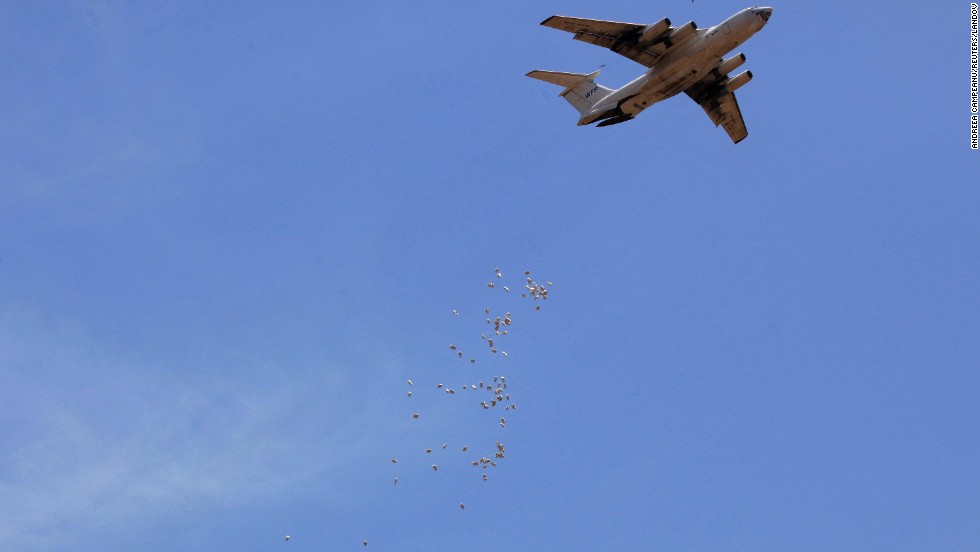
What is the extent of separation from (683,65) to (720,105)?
6.21m

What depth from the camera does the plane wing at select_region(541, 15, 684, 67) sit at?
48594mm

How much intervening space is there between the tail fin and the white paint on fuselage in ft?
4.73

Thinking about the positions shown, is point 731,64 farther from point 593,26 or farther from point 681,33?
point 593,26

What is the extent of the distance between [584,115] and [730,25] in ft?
26.0

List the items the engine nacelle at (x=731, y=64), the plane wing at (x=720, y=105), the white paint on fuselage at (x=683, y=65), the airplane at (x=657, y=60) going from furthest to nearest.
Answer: the plane wing at (x=720, y=105) < the engine nacelle at (x=731, y=64) < the airplane at (x=657, y=60) < the white paint on fuselage at (x=683, y=65)

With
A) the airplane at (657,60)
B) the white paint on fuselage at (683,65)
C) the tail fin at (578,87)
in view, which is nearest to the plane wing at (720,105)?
the airplane at (657,60)

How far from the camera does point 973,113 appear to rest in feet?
173

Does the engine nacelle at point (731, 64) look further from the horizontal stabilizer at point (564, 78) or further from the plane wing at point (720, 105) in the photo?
the horizontal stabilizer at point (564, 78)

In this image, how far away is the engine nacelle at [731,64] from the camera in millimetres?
51750

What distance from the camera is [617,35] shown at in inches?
1951

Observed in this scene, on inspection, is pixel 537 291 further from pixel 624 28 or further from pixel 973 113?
pixel 973 113

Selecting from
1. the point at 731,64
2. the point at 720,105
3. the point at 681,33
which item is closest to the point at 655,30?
the point at 681,33

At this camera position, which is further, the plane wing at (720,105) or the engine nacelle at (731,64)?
the plane wing at (720,105)

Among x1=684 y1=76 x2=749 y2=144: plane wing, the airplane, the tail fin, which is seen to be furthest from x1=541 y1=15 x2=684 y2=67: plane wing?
x1=684 y1=76 x2=749 y2=144: plane wing
